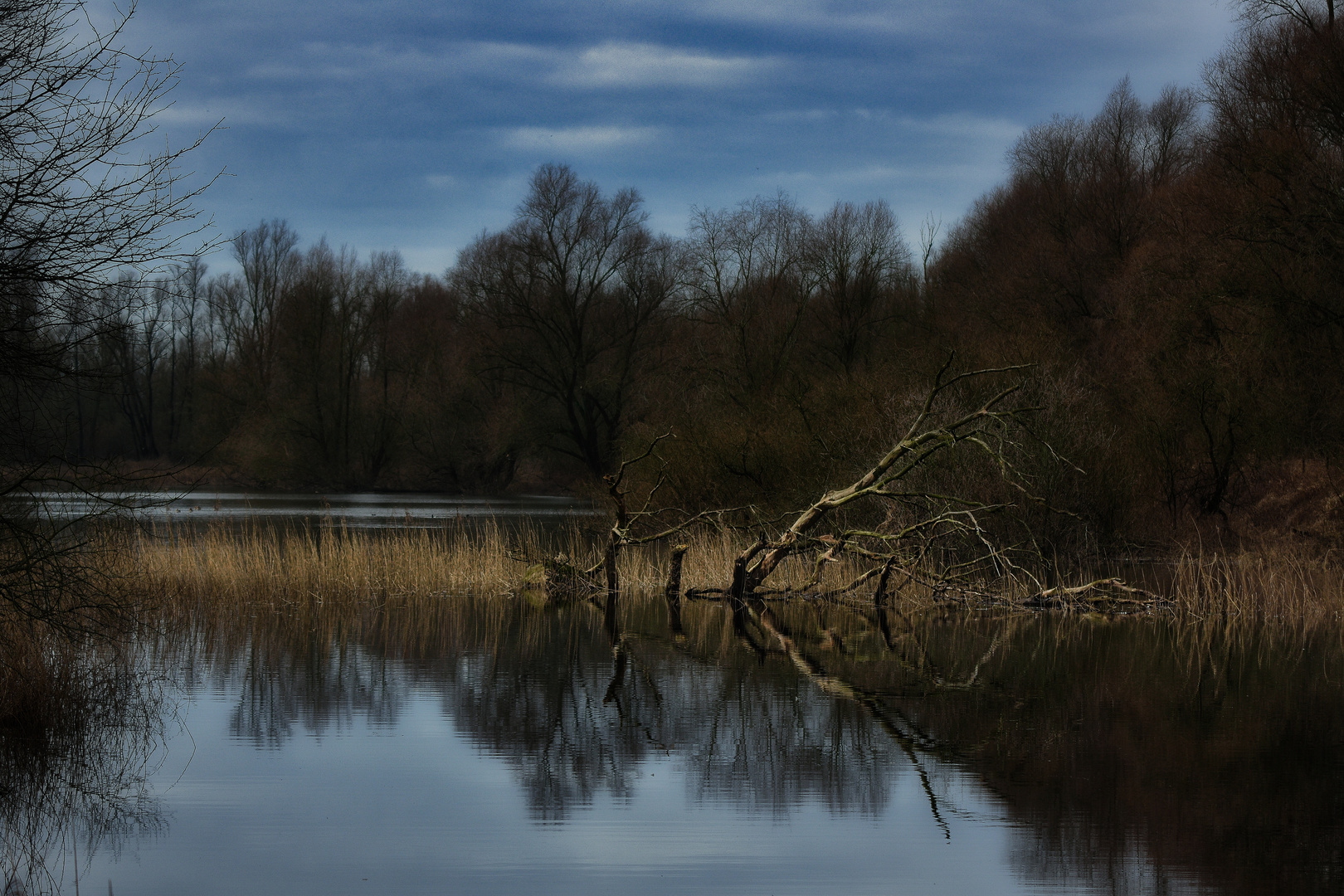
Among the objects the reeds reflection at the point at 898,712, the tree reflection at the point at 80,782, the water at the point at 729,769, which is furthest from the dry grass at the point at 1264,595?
the tree reflection at the point at 80,782

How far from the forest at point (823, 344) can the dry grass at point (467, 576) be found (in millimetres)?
2194

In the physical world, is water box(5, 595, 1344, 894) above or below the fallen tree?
below

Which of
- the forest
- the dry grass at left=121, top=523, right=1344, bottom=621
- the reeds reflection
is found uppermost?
the forest

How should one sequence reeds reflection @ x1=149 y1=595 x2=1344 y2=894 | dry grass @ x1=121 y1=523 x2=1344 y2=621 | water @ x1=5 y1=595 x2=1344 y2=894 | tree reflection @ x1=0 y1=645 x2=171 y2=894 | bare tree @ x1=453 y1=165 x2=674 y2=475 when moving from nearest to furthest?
water @ x1=5 y1=595 x2=1344 y2=894 → tree reflection @ x1=0 y1=645 x2=171 y2=894 → reeds reflection @ x1=149 y1=595 x2=1344 y2=894 → dry grass @ x1=121 y1=523 x2=1344 y2=621 → bare tree @ x1=453 y1=165 x2=674 y2=475

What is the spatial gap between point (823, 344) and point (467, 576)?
19.5 metres

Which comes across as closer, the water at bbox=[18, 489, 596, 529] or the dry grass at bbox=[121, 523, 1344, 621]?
the dry grass at bbox=[121, 523, 1344, 621]

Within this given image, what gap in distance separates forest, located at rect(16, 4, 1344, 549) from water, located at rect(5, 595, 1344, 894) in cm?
218

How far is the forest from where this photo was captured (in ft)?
63.7

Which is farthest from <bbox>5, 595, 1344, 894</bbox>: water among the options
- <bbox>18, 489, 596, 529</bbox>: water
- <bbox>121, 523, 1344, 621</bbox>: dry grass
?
<bbox>18, 489, 596, 529</bbox>: water

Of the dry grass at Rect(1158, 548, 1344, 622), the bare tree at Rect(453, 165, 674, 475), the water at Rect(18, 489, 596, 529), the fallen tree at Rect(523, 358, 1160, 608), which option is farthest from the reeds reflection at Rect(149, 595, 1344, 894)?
the bare tree at Rect(453, 165, 674, 475)

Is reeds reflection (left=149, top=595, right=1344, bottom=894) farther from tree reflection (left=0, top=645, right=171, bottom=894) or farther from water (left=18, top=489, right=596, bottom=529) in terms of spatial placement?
water (left=18, top=489, right=596, bottom=529)

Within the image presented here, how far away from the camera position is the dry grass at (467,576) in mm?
14781

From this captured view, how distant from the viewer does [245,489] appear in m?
47.2

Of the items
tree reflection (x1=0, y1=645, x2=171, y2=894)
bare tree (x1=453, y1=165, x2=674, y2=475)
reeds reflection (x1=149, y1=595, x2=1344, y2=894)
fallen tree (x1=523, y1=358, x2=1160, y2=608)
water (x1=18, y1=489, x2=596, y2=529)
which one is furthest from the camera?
bare tree (x1=453, y1=165, x2=674, y2=475)
